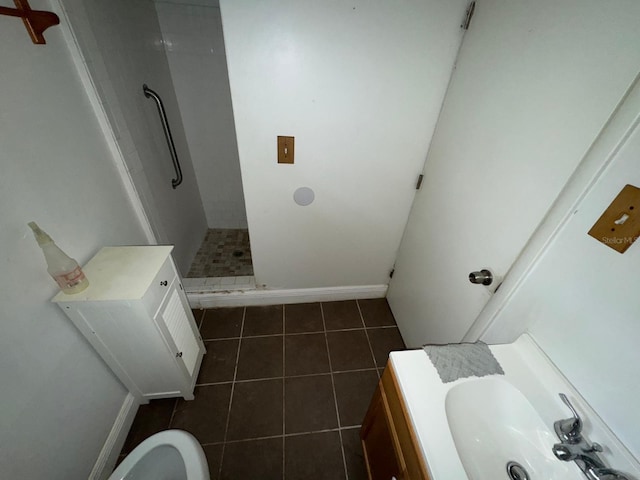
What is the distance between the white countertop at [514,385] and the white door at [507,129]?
261mm

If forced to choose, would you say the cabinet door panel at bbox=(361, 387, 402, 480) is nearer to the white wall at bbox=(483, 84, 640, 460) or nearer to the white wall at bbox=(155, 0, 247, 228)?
the white wall at bbox=(483, 84, 640, 460)

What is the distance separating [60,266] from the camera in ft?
2.68

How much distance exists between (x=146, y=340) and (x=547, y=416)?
4.63ft

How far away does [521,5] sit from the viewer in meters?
0.81

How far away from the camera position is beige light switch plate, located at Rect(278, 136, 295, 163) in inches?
49.9

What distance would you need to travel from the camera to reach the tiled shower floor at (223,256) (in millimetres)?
2150

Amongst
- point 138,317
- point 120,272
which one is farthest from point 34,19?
point 138,317

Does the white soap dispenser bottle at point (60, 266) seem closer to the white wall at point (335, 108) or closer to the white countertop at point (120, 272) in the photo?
the white countertop at point (120, 272)

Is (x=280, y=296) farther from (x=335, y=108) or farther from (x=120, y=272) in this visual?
(x=335, y=108)

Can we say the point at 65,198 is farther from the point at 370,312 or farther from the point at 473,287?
the point at 370,312

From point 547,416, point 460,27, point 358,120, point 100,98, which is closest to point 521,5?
point 460,27

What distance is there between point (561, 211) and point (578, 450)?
615mm

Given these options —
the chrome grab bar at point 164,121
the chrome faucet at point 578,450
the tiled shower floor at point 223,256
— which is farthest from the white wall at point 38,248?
the chrome faucet at point 578,450

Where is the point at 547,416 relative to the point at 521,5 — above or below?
below
